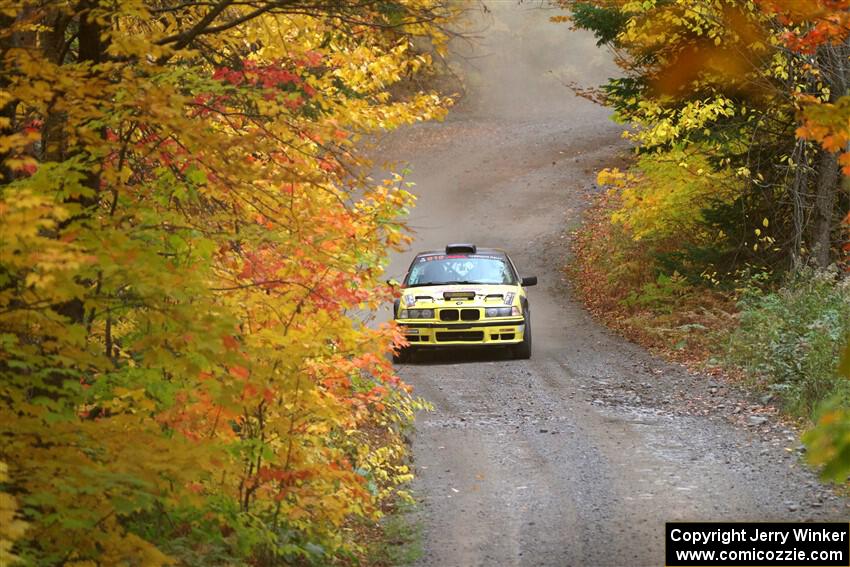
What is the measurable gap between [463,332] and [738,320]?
4754mm

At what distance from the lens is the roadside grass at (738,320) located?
1226 cm

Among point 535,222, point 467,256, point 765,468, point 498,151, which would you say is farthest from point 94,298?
point 498,151

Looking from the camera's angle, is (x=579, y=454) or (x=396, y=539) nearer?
(x=396, y=539)

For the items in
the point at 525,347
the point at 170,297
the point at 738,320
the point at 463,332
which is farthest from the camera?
the point at 738,320

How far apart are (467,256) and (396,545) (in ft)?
30.5

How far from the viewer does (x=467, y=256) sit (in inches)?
672

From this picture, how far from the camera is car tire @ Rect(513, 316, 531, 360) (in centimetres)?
1616

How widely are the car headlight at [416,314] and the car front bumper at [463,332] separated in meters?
0.09

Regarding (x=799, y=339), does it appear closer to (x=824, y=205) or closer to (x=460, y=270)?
(x=824, y=205)

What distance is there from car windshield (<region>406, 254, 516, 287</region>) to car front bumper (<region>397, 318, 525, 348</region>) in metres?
0.88

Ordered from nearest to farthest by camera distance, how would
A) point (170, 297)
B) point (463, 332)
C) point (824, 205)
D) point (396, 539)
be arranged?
point (170, 297) < point (396, 539) < point (463, 332) < point (824, 205)

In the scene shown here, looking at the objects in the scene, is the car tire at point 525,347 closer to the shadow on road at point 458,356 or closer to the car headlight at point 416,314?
the shadow on road at point 458,356

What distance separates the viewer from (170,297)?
6953 millimetres

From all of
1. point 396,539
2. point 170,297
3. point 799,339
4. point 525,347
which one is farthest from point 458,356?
point 170,297
